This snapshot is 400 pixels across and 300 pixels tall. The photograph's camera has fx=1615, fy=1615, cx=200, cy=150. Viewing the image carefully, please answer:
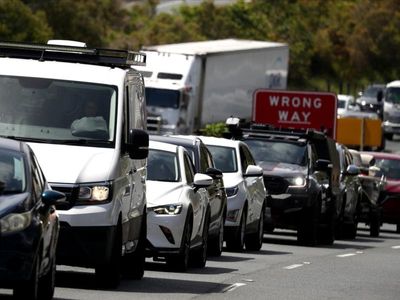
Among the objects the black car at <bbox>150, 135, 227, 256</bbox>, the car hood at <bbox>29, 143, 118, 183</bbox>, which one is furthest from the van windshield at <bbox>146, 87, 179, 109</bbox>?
the car hood at <bbox>29, 143, 118, 183</bbox>

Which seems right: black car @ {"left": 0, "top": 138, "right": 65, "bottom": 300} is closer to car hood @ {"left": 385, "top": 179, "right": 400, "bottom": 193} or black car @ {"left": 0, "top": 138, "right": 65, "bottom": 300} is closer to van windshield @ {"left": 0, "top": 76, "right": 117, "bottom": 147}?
van windshield @ {"left": 0, "top": 76, "right": 117, "bottom": 147}

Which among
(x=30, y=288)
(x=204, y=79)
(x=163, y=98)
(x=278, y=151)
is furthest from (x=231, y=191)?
(x=204, y=79)

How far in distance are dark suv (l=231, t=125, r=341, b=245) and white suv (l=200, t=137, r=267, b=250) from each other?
1657 mm

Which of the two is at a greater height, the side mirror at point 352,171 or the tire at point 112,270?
the tire at point 112,270

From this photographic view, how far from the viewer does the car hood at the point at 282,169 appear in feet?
87.5

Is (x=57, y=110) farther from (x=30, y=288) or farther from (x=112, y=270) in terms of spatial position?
(x=30, y=288)

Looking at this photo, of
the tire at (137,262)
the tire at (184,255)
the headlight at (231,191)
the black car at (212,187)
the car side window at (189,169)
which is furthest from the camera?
the headlight at (231,191)

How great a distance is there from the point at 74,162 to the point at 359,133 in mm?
45018

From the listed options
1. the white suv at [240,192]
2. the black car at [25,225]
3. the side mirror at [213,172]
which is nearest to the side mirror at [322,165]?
the white suv at [240,192]

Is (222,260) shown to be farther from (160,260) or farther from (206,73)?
(206,73)

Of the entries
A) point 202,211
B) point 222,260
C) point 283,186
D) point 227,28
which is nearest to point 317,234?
point 283,186

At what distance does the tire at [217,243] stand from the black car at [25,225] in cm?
832

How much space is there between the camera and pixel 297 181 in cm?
2664

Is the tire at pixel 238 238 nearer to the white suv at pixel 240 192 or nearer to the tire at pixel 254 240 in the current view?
the white suv at pixel 240 192
